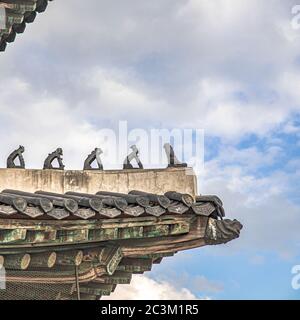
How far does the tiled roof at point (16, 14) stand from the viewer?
13.8m

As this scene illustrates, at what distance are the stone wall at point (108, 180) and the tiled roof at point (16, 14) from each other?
9.98 ft

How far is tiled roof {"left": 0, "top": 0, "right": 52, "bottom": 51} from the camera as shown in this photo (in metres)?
13.8

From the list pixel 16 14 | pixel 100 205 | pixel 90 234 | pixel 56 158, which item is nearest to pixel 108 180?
pixel 56 158

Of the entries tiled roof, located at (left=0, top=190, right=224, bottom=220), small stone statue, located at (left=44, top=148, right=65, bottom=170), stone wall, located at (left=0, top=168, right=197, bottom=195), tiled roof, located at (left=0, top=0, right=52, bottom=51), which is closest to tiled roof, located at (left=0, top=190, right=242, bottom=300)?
tiled roof, located at (left=0, top=190, right=224, bottom=220)

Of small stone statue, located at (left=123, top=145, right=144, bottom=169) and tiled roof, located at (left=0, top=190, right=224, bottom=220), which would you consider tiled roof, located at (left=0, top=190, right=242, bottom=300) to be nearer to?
tiled roof, located at (left=0, top=190, right=224, bottom=220)

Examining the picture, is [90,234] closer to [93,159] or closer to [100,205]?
[100,205]

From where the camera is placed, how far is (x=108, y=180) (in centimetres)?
1265

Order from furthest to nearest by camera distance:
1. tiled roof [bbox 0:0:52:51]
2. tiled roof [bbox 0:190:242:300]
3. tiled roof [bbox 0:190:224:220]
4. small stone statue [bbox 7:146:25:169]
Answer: tiled roof [bbox 0:0:52:51] → small stone statue [bbox 7:146:25:169] → tiled roof [bbox 0:190:242:300] → tiled roof [bbox 0:190:224:220]

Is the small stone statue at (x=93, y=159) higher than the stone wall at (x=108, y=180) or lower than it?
higher

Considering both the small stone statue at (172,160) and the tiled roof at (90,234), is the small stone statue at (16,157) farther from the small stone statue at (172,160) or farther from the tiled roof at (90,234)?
the small stone statue at (172,160)

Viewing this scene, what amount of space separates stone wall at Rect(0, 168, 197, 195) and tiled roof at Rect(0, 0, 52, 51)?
3.04 metres

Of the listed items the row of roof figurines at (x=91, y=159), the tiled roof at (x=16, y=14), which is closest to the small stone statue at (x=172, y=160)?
the row of roof figurines at (x=91, y=159)

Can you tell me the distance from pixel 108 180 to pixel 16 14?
11.4 ft
